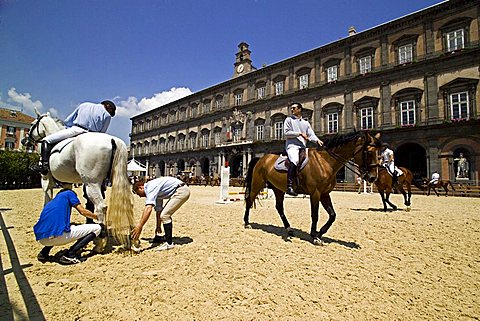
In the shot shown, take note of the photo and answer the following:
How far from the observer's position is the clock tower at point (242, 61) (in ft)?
125

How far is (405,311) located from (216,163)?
3651 centimetres

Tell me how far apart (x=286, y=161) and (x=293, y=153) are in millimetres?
286

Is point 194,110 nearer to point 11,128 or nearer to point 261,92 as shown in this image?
point 261,92

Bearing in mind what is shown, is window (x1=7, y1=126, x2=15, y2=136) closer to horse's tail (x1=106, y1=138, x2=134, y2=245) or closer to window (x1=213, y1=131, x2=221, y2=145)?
window (x1=213, y1=131, x2=221, y2=145)

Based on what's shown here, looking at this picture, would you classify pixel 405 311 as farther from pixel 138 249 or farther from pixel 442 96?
pixel 442 96

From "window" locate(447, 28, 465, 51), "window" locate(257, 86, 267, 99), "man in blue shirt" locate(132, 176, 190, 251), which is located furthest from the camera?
"window" locate(257, 86, 267, 99)

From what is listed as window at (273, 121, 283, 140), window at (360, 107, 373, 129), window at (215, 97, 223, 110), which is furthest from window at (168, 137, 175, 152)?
window at (360, 107, 373, 129)

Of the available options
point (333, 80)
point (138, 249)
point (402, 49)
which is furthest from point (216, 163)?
point (138, 249)

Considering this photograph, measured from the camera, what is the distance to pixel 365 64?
2562cm

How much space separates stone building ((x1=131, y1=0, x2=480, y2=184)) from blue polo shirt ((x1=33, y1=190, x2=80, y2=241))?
2549 centimetres

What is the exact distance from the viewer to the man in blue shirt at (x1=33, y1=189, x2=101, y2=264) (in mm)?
3176

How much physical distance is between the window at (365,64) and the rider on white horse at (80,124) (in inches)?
1082

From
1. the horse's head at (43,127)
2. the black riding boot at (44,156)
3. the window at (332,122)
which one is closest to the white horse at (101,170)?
the black riding boot at (44,156)

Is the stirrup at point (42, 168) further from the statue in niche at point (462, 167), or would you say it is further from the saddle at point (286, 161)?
the statue in niche at point (462, 167)
